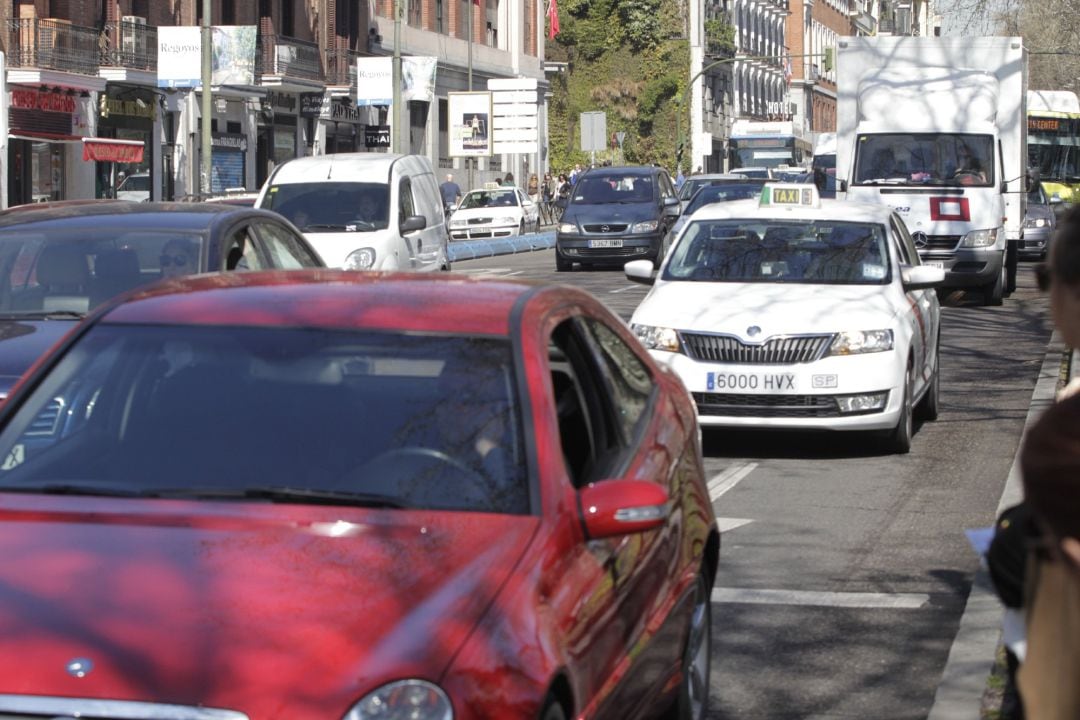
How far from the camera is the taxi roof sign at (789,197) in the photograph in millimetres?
13211

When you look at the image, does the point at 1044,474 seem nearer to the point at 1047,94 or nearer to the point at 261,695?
the point at 261,695

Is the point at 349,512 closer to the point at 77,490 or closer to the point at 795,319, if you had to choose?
the point at 77,490

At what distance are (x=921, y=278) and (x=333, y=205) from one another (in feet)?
31.8

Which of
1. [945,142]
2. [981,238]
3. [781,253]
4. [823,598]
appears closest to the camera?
[823,598]

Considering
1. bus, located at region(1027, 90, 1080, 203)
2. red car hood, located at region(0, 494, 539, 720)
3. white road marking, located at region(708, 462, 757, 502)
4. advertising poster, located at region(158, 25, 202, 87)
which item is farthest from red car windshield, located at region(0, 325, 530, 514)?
bus, located at region(1027, 90, 1080, 203)

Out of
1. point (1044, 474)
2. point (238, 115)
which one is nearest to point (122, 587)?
point (1044, 474)

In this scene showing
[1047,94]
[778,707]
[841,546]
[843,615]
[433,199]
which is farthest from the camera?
[1047,94]

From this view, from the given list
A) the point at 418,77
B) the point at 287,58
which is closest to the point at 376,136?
the point at 418,77

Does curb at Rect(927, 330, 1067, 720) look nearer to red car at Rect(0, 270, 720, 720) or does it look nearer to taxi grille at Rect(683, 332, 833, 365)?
red car at Rect(0, 270, 720, 720)

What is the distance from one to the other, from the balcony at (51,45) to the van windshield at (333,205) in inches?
853

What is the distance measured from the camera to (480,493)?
14.4 ft

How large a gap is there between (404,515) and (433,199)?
57.2 feet

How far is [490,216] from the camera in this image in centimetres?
4750

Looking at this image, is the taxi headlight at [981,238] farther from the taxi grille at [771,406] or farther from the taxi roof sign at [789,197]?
the taxi grille at [771,406]
